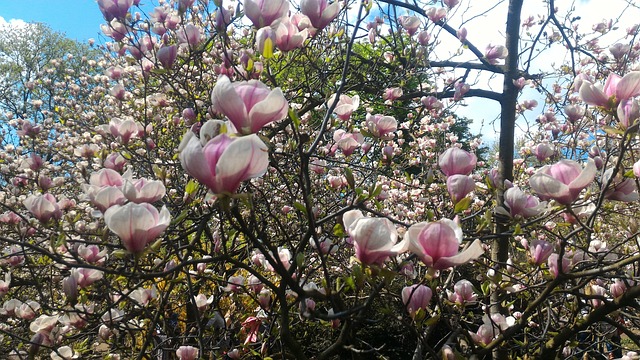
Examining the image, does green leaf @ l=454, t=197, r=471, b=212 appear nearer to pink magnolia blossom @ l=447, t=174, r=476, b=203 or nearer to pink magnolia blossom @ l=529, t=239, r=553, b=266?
pink magnolia blossom @ l=447, t=174, r=476, b=203

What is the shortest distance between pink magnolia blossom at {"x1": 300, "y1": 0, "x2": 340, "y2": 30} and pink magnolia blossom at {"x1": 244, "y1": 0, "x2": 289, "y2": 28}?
92 mm

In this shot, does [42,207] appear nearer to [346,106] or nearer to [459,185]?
[346,106]

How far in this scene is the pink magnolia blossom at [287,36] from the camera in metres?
1.29

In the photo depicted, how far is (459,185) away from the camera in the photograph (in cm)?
114

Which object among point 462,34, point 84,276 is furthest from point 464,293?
→ point 462,34

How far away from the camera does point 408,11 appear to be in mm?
3371

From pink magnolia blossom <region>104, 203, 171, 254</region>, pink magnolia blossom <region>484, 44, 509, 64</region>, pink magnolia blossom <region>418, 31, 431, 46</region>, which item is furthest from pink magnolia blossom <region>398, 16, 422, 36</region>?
pink magnolia blossom <region>104, 203, 171, 254</region>

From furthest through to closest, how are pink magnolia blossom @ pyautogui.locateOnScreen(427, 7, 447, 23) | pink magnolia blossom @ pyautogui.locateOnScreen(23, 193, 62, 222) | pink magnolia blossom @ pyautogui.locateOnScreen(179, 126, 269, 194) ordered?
pink magnolia blossom @ pyautogui.locateOnScreen(427, 7, 447, 23) < pink magnolia blossom @ pyautogui.locateOnScreen(23, 193, 62, 222) < pink magnolia blossom @ pyautogui.locateOnScreen(179, 126, 269, 194)

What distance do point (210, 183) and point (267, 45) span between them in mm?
558

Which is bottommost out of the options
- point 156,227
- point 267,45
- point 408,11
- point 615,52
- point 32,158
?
point 156,227

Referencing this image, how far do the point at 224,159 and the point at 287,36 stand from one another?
2.16 feet

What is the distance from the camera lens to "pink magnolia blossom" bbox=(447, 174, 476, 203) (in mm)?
1134

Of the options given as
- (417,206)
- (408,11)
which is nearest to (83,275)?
(408,11)

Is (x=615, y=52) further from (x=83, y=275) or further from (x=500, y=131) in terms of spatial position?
(x=83, y=275)
